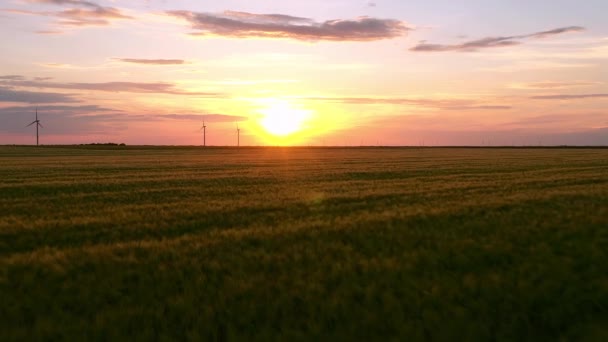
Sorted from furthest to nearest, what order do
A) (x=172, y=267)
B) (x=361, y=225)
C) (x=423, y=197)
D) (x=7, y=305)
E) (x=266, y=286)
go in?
(x=423, y=197) → (x=361, y=225) → (x=172, y=267) → (x=266, y=286) → (x=7, y=305)

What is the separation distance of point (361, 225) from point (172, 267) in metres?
5.23

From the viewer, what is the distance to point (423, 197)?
19.4 metres

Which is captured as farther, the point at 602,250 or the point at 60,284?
the point at 602,250

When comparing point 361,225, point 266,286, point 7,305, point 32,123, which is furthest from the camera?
point 32,123

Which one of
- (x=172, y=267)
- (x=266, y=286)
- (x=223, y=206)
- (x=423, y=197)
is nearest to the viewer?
(x=266, y=286)

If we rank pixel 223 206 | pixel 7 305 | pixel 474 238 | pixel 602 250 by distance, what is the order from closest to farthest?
pixel 7 305 → pixel 602 250 → pixel 474 238 → pixel 223 206

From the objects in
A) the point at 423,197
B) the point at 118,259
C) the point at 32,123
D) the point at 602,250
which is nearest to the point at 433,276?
the point at 602,250

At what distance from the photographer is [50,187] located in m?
25.2

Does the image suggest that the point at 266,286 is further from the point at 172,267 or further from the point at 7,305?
the point at 7,305

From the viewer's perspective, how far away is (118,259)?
9172 millimetres

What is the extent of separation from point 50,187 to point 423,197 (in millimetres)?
17782

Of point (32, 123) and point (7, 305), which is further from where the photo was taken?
point (32, 123)

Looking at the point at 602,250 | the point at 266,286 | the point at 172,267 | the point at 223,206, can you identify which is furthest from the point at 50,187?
the point at 602,250

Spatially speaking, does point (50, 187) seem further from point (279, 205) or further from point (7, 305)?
point (7, 305)
